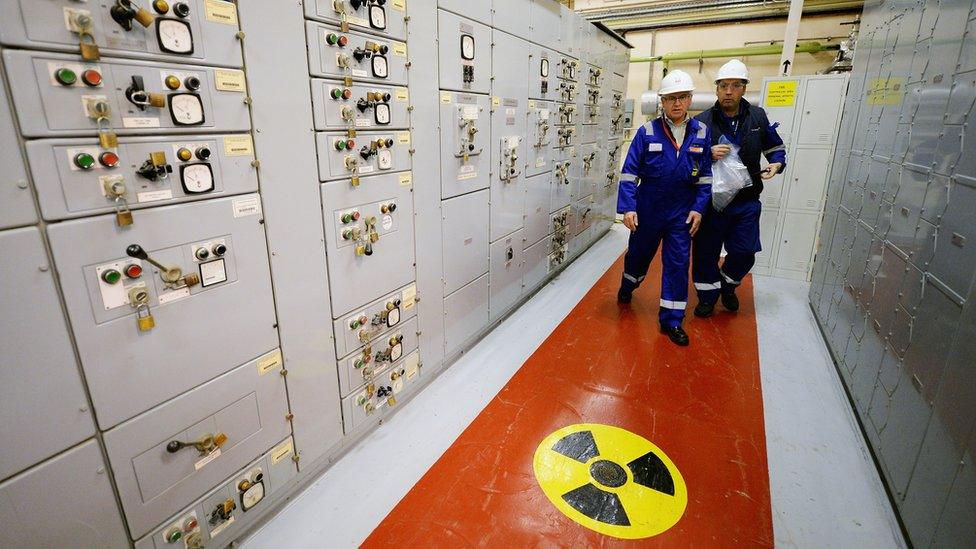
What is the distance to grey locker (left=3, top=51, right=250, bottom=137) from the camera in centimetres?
106

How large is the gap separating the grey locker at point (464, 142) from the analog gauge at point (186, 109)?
133 cm

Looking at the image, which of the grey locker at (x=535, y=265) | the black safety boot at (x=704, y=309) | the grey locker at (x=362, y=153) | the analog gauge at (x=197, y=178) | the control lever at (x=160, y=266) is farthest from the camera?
the grey locker at (x=535, y=265)

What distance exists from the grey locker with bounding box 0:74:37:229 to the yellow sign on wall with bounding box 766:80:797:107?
16.2ft

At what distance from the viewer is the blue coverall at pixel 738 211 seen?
134 inches

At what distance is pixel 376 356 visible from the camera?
2305 mm

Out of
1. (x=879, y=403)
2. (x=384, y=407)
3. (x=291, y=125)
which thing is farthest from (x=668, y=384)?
(x=291, y=125)

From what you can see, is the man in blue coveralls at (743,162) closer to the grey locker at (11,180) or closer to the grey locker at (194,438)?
the grey locker at (194,438)

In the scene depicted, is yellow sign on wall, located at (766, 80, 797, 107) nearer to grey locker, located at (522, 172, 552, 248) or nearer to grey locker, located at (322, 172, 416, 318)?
grey locker, located at (522, 172, 552, 248)

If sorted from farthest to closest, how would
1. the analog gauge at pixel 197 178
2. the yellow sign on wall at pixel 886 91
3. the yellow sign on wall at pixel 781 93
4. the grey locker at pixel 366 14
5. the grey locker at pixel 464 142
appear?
1. the yellow sign on wall at pixel 781 93
2. the grey locker at pixel 464 142
3. the yellow sign on wall at pixel 886 91
4. the grey locker at pixel 366 14
5. the analog gauge at pixel 197 178

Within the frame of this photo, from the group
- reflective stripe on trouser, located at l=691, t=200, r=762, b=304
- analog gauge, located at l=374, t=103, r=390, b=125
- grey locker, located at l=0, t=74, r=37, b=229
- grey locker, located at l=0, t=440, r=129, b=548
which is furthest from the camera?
reflective stripe on trouser, located at l=691, t=200, r=762, b=304

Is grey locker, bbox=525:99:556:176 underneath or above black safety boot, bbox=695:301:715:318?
above

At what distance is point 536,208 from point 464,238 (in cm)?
116

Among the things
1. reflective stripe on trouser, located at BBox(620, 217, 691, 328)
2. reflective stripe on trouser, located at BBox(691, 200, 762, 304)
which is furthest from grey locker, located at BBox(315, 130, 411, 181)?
reflective stripe on trouser, located at BBox(691, 200, 762, 304)

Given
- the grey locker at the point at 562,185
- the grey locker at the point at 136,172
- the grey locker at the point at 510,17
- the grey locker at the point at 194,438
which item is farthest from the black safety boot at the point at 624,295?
the grey locker at the point at 136,172
